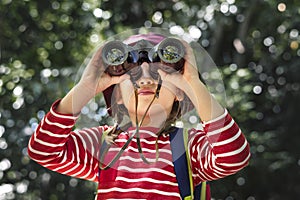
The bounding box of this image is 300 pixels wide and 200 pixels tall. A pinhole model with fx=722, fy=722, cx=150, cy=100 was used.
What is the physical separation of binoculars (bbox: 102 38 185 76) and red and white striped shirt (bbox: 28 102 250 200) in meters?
0.14

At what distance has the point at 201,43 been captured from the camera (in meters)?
3.89

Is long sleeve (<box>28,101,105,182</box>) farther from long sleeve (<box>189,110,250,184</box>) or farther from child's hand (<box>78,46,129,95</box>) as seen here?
long sleeve (<box>189,110,250,184</box>)

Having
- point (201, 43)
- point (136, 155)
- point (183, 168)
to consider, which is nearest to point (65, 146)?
point (136, 155)

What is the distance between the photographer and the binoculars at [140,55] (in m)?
1.44

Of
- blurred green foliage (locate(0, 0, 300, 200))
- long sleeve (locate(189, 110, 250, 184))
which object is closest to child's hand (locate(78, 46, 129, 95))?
long sleeve (locate(189, 110, 250, 184))

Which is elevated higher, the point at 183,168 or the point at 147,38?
the point at 147,38

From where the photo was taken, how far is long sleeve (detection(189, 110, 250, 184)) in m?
1.47

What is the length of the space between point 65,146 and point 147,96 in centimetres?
22

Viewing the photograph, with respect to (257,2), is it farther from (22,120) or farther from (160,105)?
(160,105)

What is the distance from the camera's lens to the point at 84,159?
162 centimetres

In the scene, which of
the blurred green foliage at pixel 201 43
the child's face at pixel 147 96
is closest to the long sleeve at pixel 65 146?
the child's face at pixel 147 96

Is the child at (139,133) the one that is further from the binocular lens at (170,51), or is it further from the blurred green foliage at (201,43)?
the blurred green foliage at (201,43)

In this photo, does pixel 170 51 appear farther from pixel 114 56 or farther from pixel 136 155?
pixel 136 155

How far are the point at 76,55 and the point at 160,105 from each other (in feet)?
6.73
